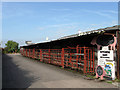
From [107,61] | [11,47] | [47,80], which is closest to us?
[107,61]

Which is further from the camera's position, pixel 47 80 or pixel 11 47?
pixel 11 47

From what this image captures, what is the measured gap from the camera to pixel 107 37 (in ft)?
24.9

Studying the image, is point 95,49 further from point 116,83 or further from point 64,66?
Result: point 64,66

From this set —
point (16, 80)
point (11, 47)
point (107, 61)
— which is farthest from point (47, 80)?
point (11, 47)

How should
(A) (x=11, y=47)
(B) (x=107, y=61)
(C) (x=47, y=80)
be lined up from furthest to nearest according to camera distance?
(A) (x=11, y=47), (C) (x=47, y=80), (B) (x=107, y=61)

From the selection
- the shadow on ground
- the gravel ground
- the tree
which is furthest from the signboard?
the tree

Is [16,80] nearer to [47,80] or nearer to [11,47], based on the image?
[47,80]

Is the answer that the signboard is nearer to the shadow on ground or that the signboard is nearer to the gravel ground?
the gravel ground

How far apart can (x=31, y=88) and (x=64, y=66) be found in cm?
687

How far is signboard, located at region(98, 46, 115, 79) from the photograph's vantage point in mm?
7072

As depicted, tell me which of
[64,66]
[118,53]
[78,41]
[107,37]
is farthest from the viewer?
[64,66]

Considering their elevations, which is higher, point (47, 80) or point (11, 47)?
point (11, 47)

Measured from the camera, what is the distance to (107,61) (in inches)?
291

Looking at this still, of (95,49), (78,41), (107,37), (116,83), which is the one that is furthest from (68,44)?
(116,83)
